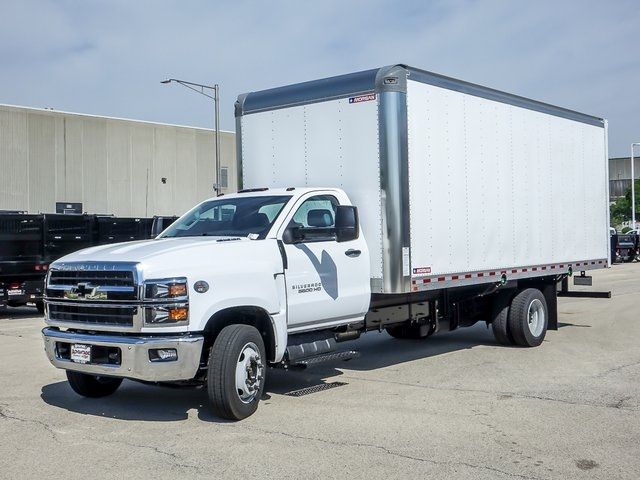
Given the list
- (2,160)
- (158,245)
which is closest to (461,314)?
(158,245)

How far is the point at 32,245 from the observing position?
19281 mm

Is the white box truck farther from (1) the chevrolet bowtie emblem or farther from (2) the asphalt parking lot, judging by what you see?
(2) the asphalt parking lot

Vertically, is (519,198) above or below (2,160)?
below

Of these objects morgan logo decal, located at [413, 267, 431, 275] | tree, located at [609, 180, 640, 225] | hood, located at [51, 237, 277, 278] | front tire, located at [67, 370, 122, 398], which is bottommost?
front tire, located at [67, 370, 122, 398]

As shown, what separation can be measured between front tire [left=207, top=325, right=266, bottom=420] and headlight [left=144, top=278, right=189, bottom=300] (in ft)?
2.07

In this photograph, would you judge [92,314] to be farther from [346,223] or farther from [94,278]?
[346,223]

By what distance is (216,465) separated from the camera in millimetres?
5848

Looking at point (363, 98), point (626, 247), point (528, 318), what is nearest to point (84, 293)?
point (363, 98)

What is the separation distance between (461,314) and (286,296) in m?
4.28

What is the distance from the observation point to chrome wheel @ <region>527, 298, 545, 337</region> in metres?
11.8

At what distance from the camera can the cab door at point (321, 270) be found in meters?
7.96

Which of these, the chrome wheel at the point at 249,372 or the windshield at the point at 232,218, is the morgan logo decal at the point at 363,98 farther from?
the chrome wheel at the point at 249,372

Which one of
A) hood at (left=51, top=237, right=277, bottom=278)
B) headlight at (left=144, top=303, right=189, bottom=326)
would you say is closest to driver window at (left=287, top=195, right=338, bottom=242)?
hood at (left=51, top=237, right=277, bottom=278)

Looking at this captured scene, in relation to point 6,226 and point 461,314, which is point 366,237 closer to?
point 461,314
